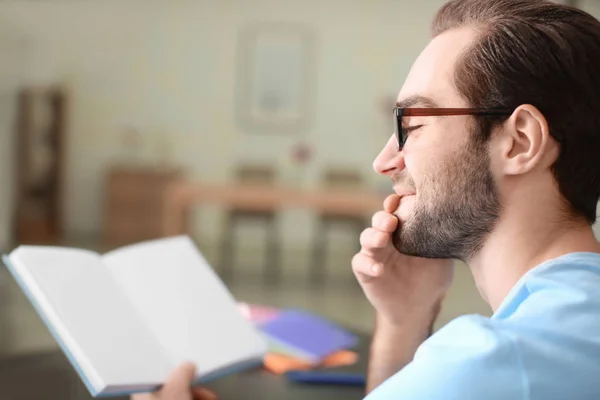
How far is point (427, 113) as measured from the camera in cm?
102

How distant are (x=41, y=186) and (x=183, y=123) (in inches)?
58.2

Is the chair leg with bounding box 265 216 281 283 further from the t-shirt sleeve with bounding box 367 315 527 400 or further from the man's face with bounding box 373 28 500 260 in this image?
the t-shirt sleeve with bounding box 367 315 527 400

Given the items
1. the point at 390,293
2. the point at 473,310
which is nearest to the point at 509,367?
the point at 390,293

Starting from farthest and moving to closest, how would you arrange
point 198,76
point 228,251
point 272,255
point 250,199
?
point 198,76
point 272,255
point 228,251
point 250,199

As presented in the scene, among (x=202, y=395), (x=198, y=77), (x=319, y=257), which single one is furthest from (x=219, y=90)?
(x=202, y=395)

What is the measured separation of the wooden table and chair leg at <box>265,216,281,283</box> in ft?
2.44

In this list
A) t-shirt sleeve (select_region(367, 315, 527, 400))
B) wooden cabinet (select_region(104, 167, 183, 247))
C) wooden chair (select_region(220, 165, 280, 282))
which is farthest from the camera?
wooden cabinet (select_region(104, 167, 183, 247))

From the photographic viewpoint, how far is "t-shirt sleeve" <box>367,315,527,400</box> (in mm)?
741

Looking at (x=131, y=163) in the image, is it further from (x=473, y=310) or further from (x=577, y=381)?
(x=577, y=381)

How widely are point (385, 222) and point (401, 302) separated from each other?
0.22 m

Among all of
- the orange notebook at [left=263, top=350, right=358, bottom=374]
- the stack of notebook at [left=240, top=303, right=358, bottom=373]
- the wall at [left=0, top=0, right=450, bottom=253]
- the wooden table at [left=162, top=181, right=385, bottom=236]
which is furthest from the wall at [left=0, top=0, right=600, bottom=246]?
the orange notebook at [left=263, top=350, right=358, bottom=374]

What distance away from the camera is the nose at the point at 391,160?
3.61 feet

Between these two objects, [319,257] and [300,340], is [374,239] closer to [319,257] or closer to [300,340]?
[300,340]

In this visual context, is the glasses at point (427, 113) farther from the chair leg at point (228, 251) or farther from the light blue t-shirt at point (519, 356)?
the chair leg at point (228, 251)
